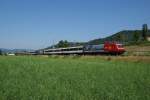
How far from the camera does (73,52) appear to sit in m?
76.6

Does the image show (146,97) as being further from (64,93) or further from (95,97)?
(64,93)

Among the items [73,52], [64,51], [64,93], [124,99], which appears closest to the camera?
[124,99]

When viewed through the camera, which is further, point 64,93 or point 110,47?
point 110,47

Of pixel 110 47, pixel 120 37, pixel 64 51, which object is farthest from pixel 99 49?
pixel 120 37

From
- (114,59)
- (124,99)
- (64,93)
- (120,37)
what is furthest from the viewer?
(120,37)

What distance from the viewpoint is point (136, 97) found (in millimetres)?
11641

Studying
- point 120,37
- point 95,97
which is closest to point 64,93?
point 95,97

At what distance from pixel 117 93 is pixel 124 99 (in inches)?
55.7

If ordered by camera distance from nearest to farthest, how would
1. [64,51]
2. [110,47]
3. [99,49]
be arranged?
[110,47] → [99,49] → [64,51]

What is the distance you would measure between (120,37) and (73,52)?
270 ft

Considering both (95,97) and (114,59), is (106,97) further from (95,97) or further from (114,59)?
(114,59)

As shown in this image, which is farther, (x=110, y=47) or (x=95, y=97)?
(x=110, y=47)

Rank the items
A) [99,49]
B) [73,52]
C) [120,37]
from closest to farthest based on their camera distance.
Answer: [99,49]
[73,52]
[120,37]

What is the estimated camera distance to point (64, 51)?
276ft
